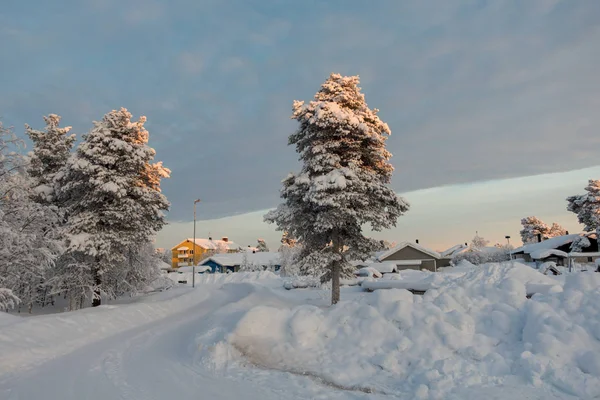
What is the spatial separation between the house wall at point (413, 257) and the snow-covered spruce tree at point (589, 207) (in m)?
20.3

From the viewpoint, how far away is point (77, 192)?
76.6 ft

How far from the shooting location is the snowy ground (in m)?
7.57

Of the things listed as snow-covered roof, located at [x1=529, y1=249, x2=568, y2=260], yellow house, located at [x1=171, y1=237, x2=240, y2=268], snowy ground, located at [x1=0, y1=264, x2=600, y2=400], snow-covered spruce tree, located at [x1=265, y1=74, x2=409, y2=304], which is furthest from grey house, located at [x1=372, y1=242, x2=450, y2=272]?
yellow house, located at [x1=171, y1=237, x2=240, y2=268]

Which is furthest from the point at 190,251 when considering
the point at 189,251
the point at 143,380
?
the point at 143,380

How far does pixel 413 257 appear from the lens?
57.3 meters

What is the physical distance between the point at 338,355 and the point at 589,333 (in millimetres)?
5248

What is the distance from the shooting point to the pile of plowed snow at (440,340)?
773 cm

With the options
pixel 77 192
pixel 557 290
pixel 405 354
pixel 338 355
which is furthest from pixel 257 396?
pixel 77 192

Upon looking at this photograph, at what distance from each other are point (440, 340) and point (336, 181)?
965cm

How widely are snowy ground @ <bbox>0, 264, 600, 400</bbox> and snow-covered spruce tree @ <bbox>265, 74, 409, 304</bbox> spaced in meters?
7.20

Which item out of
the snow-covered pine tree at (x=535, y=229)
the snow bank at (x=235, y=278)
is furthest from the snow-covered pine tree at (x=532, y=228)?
the snow bank at (x=235, y=278)

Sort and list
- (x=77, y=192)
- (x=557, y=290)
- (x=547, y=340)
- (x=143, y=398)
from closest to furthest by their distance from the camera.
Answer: (x=143, y=398) → (x=547, y=340) → (x=557, y=290) → (x=77, y=192)

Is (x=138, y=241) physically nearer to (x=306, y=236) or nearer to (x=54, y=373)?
(x=306, y=236)

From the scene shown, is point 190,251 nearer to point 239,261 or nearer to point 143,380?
point 239,261
